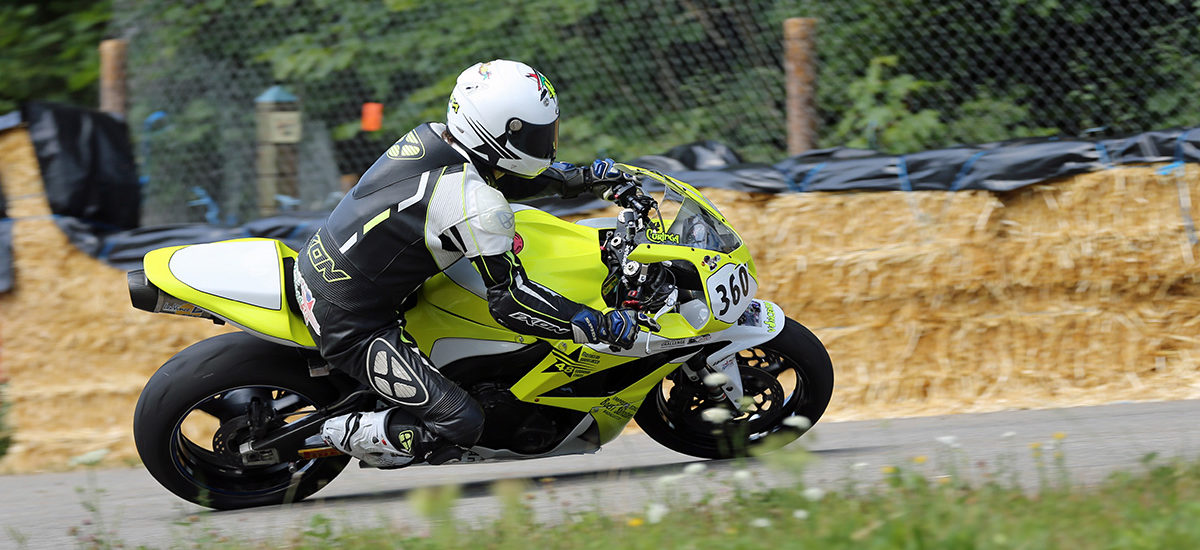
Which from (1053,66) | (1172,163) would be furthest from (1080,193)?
(1053,66)

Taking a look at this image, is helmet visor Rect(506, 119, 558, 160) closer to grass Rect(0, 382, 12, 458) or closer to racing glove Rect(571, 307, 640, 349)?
racing glove Rect(571, 307, 640, 349)

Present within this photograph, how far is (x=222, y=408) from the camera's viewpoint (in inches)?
195

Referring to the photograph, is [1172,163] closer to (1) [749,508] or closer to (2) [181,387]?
(1) [749,508]

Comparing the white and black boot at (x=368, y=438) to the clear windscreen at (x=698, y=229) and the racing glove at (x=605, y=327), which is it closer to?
the racing glove at (x=605, y=327)

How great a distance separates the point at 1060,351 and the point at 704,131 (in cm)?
253

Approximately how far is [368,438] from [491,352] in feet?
1.83

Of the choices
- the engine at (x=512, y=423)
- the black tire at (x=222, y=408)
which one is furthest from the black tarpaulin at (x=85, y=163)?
the engine at (x=512, y=423)

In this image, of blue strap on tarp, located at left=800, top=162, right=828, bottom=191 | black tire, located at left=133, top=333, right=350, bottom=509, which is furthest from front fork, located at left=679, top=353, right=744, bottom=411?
blue strap on tarp, located at left=800, top=162, right=828, bottom=191

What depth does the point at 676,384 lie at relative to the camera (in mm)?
5137

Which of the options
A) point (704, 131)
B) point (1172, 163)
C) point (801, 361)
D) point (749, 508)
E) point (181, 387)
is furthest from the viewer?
point (704, 131)

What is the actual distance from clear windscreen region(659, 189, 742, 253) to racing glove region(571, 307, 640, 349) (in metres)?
0.42

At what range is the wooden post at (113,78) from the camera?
777cm

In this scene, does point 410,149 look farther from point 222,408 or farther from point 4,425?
point 4,425

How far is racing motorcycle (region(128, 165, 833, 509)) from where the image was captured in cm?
469
